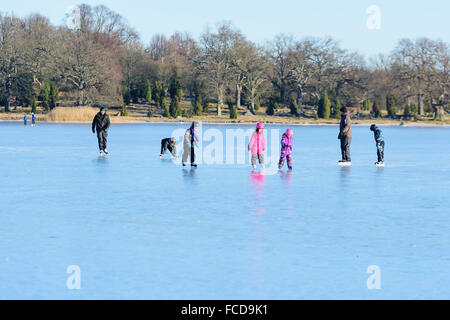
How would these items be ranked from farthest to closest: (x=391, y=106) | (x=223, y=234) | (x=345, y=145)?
(x=391, y=106)
(x=345, y=145)
(x=223, y=234)

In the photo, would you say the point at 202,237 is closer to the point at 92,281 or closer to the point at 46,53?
the point at 92,281

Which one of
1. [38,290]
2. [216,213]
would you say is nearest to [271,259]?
[38,290]

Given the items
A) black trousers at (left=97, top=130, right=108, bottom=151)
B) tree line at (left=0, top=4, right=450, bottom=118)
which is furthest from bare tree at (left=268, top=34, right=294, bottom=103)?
black trousers at (left=97, top=130, right=108, bottom=151)

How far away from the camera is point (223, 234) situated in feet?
31.1

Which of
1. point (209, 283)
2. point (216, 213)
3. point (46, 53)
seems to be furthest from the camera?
point (46, 53)

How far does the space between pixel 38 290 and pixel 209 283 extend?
1571 millimetres

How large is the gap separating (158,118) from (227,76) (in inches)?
417

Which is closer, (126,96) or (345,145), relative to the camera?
(345,145)

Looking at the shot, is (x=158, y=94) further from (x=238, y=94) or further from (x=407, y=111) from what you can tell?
(x=407, y=111)

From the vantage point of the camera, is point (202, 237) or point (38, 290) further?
point (202, 237)

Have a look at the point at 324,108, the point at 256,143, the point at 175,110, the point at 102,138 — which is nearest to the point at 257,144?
the point at 256,143

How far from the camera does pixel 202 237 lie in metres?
9.28

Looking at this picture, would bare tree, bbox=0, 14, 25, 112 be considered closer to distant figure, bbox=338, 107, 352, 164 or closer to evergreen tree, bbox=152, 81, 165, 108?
evergreen tree, bbox=152, 81, 165, 108
